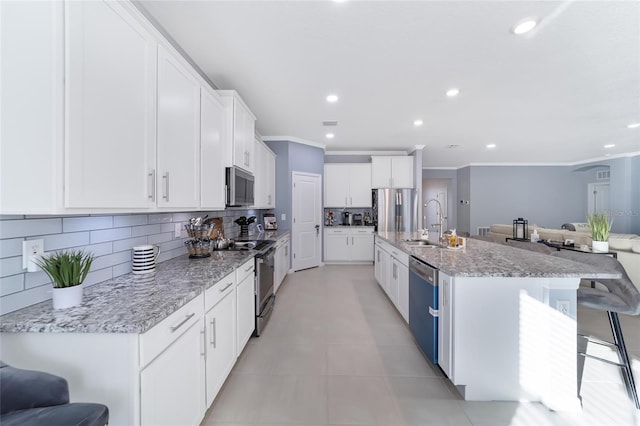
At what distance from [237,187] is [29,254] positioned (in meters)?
1.63

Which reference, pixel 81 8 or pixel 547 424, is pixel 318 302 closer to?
pixel 547 424

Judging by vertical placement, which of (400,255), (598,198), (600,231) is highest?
(598,198)

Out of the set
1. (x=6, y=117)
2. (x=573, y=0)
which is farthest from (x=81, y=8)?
(x=573, y=0)

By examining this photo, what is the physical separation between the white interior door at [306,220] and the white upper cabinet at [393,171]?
4.72 ft

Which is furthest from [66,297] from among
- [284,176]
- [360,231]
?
[360,231]

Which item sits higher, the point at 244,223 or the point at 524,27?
the point at 524,27

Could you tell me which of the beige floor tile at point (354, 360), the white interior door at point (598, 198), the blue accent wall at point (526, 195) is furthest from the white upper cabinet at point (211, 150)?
the white interior door at point (598, 198)

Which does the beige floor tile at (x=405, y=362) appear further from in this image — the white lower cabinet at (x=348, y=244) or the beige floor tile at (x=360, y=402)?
the white lower cabinet at (x=348, y=244)

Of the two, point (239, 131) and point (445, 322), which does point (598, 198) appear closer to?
point (445, 322)

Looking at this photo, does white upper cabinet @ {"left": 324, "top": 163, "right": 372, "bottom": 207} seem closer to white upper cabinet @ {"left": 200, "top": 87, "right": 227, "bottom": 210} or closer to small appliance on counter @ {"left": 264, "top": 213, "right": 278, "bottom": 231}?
small appliance on counter @ {"left": 264, "top": 213, "right": 278, "bottom": 231}

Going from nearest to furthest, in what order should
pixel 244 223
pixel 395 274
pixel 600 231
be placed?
pixel 395 274, pixel 600 231, pixel 244 223

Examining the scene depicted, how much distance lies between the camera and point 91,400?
92 centimetres

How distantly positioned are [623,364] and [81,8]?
372 cm

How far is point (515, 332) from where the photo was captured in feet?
5.42
